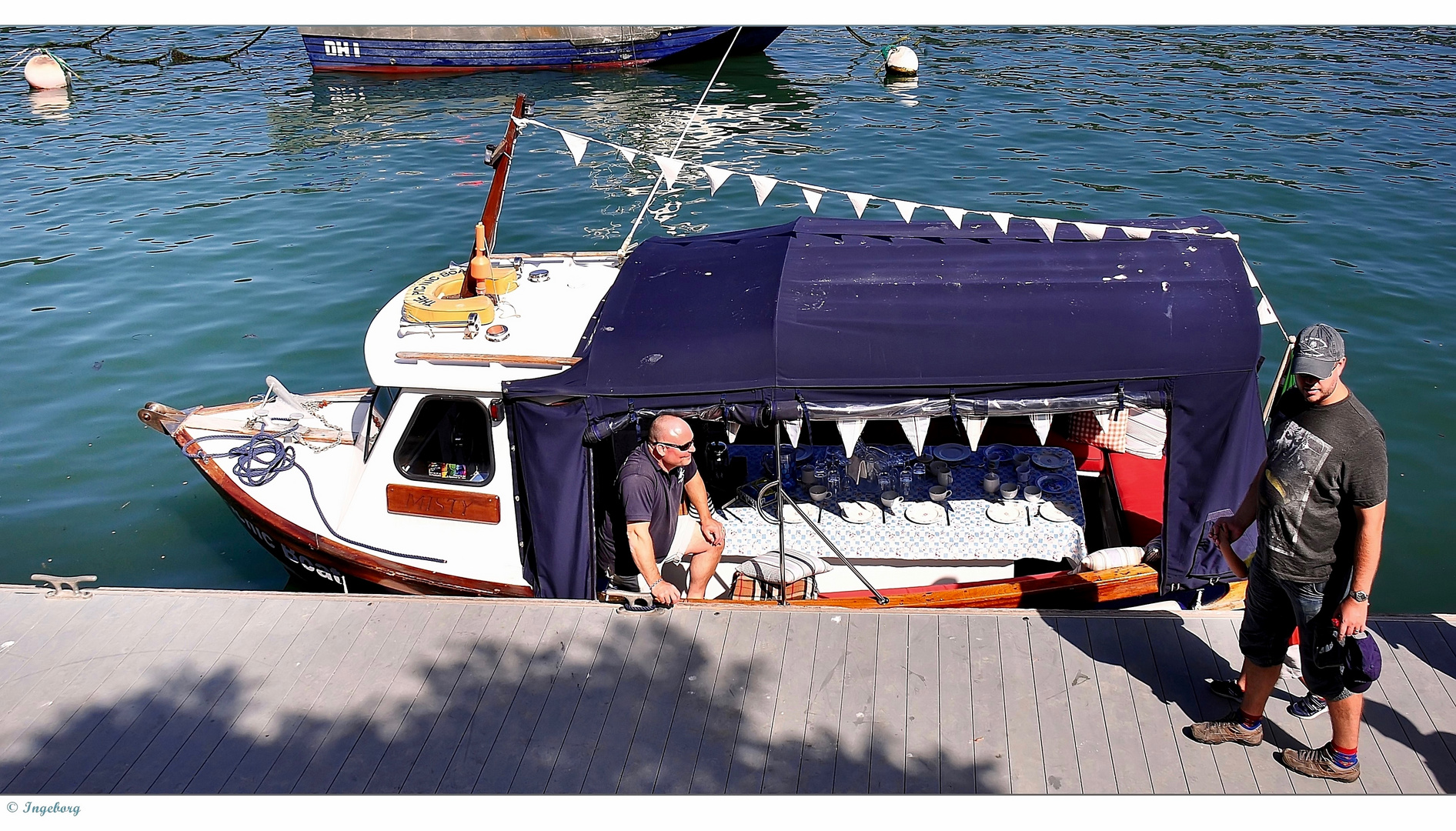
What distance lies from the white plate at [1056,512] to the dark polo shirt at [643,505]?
255 centimetres

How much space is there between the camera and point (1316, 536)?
14.7 feet

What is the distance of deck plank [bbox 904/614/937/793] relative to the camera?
4965 mm

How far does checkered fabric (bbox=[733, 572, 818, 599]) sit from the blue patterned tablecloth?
0.66ft

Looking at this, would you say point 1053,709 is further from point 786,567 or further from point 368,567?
point 368,567

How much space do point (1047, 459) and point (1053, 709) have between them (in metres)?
2.95

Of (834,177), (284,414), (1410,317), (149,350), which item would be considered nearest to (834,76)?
(834,177)

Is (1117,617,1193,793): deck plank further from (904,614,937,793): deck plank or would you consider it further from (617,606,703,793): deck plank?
(617,606,703,793): deck plank

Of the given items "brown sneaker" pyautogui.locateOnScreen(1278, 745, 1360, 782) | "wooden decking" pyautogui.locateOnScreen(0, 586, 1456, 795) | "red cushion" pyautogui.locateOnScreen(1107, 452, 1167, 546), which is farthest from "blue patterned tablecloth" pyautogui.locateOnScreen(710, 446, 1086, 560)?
"brown sneaker" pyautogui.locateOnScreen(1278, 745, 1360, 782)

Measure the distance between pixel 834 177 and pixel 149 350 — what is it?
11.5m

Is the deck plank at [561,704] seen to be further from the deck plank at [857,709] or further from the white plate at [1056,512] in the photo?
the white plate at [1056,512]

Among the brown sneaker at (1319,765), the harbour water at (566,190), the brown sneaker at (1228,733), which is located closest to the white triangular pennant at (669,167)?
the harbour water at (566,190)

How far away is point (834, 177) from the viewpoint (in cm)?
1877
